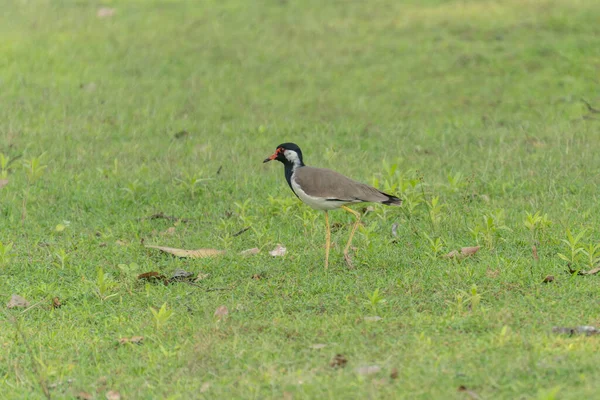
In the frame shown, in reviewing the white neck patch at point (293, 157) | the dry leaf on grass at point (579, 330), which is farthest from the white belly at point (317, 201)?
the dry leaf on grass at point (579, 330)

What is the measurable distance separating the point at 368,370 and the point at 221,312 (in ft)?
4.50

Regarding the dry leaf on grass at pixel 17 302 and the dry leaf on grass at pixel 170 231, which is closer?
the dry leaf on grass at pixel 17 302

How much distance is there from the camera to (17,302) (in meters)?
5.83

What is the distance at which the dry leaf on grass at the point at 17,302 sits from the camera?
581 cm

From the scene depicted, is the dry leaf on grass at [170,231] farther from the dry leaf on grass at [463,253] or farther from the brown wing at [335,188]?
the dry leaf on grass at [463,253]

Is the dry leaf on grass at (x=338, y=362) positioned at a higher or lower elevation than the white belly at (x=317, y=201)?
lower

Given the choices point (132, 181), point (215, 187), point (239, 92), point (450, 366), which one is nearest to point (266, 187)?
point (215, 187)

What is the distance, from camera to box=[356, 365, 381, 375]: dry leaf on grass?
4398mm

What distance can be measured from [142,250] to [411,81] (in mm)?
5751

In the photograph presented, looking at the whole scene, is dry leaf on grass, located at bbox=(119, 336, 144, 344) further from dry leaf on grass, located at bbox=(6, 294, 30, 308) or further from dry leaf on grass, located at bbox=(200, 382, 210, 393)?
dry leaf on grass, located at bbox=(6, 294, 30, 308)

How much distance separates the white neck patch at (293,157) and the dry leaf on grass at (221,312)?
4.71 ft

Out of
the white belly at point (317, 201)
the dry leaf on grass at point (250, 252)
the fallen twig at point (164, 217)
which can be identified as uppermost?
the white belly at point (317, 201)

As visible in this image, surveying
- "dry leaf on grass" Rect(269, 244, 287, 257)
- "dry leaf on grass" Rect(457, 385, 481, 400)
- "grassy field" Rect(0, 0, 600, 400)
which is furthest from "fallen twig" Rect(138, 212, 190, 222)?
"dry leaf on grass" Rect(457, 385, 481, 400)

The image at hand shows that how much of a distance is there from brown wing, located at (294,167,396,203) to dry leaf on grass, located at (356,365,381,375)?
6.16 ft
